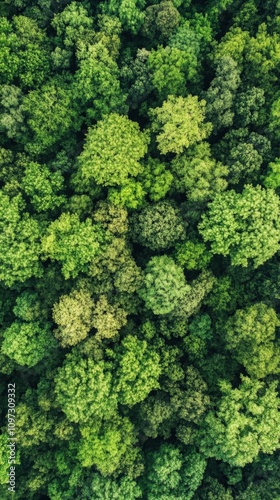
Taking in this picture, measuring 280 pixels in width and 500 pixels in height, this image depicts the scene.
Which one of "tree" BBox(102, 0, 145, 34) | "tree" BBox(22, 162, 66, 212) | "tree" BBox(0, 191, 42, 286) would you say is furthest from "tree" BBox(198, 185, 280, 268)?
"tree" BBox(102, 0, 145, 34)

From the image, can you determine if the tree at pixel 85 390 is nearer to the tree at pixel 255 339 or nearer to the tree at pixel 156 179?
the tree at pixel 255 339

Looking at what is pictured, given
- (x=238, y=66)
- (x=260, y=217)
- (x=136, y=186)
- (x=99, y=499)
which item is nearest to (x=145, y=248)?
(x=136, y=186)

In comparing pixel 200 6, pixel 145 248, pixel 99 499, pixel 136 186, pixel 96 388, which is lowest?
pixel 99 499

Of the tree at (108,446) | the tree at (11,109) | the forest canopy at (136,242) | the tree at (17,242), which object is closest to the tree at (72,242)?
the forest canopy at (136,242)

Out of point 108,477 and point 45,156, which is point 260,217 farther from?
point 108,477

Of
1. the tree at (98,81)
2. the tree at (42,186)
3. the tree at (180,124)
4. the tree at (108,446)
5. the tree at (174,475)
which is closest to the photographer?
the tree at (108,446)

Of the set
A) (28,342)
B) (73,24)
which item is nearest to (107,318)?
(28,342)

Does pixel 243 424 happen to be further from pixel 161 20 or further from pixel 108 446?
pixel 161 20
